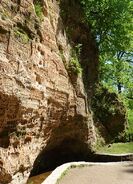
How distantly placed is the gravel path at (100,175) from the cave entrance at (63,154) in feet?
8.57

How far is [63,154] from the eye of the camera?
1717 cm

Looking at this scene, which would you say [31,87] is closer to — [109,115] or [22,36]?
[22,36]

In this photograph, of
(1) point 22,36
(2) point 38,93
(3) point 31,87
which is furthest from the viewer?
(2) point 38,93

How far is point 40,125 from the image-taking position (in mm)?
11617

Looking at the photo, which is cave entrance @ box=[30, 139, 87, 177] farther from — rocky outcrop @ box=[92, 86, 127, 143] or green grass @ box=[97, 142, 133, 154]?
rocky outcrop @ box=[92, 86, 127, 143]

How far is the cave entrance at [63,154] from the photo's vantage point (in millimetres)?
16359

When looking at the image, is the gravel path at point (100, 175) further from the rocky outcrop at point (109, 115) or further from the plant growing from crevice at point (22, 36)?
the rocky outcrop at point (109, 115)

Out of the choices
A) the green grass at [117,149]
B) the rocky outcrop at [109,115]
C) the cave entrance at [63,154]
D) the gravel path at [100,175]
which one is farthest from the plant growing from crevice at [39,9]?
the rocky outcrop at [109,115]

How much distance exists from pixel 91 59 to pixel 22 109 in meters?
11.2

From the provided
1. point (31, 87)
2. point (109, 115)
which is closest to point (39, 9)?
point (31, 87)

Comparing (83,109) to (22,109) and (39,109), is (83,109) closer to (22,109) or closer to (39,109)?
(39,109)

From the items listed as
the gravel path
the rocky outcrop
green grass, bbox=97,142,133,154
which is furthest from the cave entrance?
the rocky outcrop

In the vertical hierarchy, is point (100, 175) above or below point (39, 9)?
below

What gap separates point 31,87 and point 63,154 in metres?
8.16
